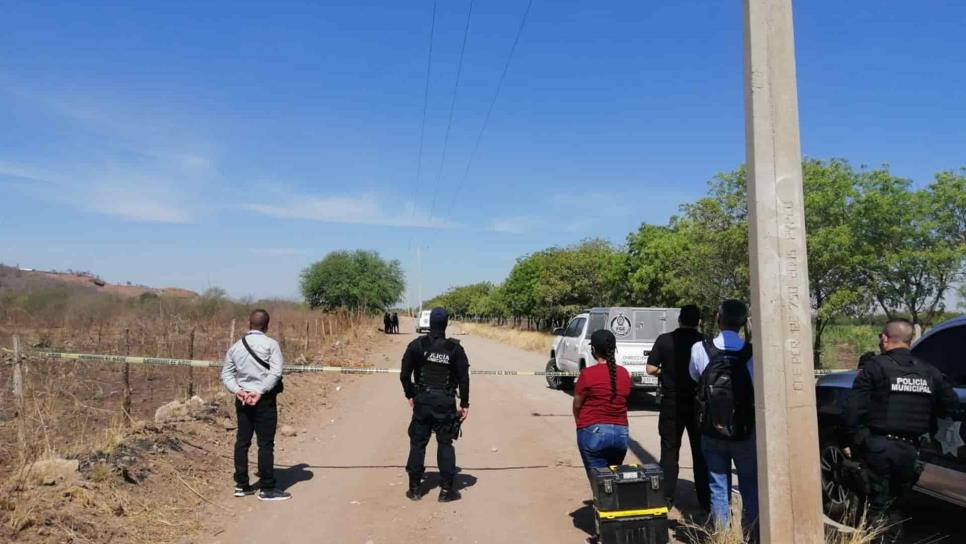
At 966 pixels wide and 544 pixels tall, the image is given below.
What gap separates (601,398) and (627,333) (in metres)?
8.88

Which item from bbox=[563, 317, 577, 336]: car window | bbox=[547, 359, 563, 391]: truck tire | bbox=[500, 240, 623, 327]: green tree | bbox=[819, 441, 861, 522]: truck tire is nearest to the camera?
bbox=[819, 441, 861, 522]: truck tire

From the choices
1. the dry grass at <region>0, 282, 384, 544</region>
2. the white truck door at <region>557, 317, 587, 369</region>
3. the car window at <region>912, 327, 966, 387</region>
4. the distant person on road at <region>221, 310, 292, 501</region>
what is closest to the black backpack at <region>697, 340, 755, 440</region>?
the car window at <region>912, 327, 966, 387</region>

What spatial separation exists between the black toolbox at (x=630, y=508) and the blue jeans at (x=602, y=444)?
1.45 ft

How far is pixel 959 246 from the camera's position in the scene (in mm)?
19828

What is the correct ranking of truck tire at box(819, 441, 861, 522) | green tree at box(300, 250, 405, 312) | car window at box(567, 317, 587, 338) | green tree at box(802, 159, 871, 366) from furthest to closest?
1. green tree at box(300, 250, 405, 312)
2. green tree at box(802, 159, 871, 366)
3. car window at box(567, 317, 587, 338)
4. truck tire at box(819, 441, 861, 522)

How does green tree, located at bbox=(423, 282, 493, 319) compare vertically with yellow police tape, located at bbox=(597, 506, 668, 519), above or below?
above

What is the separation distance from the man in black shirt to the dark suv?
1083mm

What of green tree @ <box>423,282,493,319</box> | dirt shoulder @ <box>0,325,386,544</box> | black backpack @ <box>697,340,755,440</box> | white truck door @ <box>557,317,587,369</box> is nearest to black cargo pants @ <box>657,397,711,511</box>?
black backpack @ <box>697,340,755,440</box>

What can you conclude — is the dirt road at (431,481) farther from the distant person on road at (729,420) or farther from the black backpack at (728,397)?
the black backpack at (728,397)

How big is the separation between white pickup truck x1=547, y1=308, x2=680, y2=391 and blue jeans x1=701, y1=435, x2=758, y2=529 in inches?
302

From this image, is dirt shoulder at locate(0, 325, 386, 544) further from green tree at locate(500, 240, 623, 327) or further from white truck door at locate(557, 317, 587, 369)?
green tree at locate(500, 240, 623, 327)

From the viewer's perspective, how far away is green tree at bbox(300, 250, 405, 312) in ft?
212

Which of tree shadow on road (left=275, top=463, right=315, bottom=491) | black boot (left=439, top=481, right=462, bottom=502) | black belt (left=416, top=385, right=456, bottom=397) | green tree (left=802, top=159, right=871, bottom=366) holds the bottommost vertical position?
tree shadow on road (left=275, top=463, right=315, bottom=491)

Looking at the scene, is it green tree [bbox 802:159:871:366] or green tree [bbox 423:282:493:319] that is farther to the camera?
green tree [bbox 423:282:493:319]
